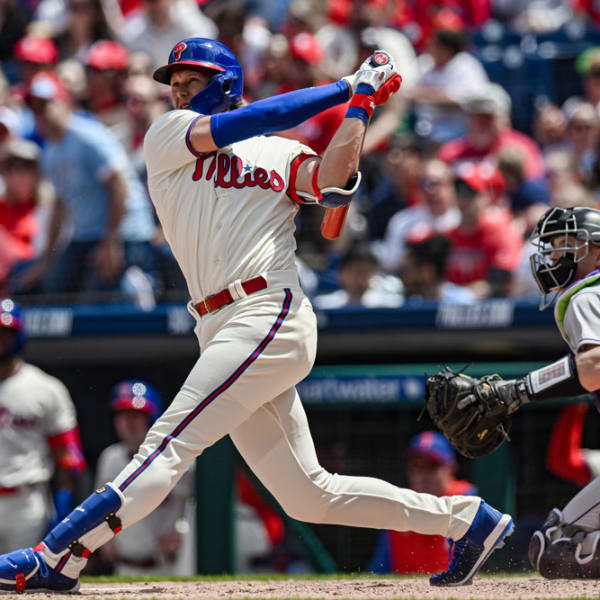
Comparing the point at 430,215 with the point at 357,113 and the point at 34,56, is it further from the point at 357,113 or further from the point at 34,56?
the point at 357,113

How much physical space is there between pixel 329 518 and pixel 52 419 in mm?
3031

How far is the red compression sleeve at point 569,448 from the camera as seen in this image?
21.7 feet

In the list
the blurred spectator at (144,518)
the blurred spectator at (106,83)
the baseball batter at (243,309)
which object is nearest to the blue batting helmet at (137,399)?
the blurred spectator at (144,518)

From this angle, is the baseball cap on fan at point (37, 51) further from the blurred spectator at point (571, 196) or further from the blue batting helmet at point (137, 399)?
the blurred spectator at point (571, 196)

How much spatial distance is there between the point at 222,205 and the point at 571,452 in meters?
3.29

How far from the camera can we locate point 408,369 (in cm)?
696

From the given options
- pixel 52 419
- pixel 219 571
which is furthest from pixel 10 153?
pixel 219 571

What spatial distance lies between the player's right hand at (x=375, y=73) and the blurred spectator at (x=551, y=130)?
14.8 feet

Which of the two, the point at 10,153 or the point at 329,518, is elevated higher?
the point at 10,153

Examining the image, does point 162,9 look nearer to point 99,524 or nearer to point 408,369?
point 408,369

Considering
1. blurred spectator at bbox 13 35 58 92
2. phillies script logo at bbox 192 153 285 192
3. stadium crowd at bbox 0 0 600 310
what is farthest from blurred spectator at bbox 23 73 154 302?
phillies script logo at bbox 192 153 285 192

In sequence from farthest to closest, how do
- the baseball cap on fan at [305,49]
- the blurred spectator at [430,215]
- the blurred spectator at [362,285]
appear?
the baseball cap on fan at [305,49], the blurred spectator at [430,215], the blurred spectator at [362,285]

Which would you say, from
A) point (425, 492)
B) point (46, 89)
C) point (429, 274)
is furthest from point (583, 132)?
point (46, 89)

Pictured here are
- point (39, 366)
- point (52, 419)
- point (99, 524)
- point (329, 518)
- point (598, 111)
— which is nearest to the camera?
point (99, 524)
